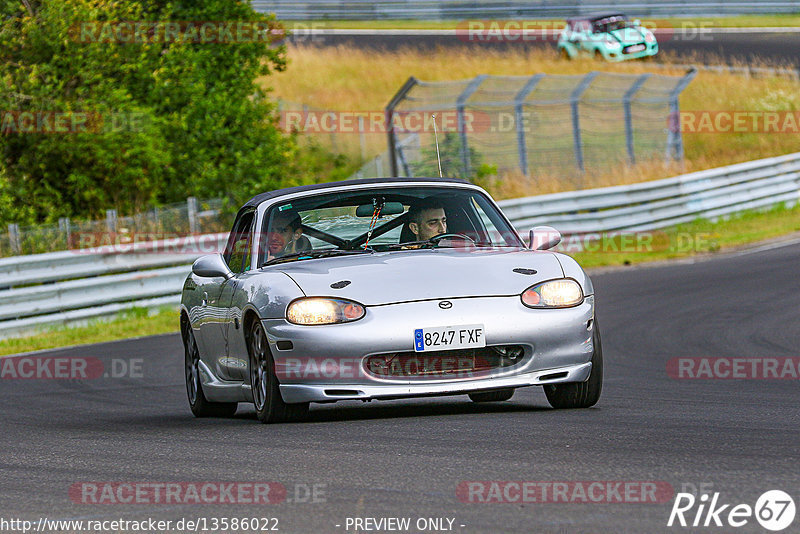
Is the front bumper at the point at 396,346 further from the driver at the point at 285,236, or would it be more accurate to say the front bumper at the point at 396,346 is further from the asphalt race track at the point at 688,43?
the asphalt race track at the point at 688,43

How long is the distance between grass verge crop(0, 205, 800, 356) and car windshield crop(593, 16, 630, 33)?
53.8ft

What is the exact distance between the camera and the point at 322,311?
7367 millimetres

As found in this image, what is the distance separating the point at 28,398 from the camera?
36.7ft

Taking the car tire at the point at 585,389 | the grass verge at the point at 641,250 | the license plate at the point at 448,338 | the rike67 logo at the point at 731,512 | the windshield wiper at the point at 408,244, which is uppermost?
the rike67 logo at the point at 731,512

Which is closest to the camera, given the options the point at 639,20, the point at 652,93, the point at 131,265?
the point at 131,265

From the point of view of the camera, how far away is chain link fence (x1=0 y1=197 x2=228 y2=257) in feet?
63.0

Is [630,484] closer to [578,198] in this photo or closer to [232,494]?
[232,494]

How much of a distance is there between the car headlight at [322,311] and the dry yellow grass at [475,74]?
23039 millimetres

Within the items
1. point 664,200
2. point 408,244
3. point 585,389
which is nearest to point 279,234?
point 408,244

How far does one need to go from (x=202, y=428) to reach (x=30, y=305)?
9581 mm

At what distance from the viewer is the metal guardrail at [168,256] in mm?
17109

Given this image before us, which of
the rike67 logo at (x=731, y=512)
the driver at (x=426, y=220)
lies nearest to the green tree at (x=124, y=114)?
the driver at (x=426, y=220)

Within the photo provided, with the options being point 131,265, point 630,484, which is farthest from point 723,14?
point 630,484

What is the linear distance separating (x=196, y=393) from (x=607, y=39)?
33.7 metres
